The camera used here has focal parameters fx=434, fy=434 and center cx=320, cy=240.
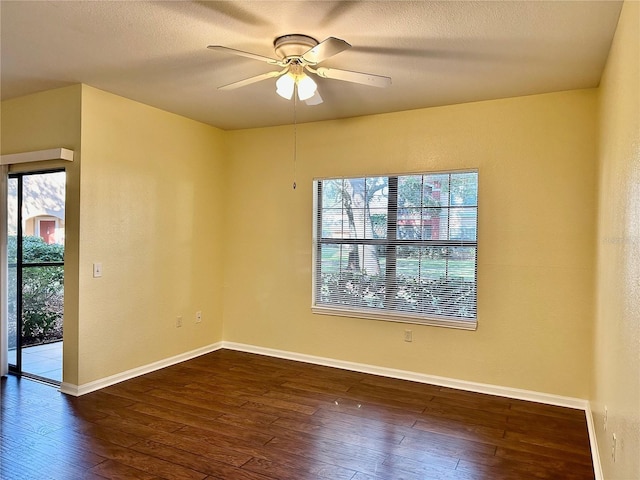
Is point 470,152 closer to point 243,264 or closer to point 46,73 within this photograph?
point 243,264

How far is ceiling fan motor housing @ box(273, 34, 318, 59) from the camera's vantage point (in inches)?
100.0

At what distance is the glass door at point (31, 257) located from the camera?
12.9 ft

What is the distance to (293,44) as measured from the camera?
2.56 m

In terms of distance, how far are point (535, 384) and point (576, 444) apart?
2.51 feet

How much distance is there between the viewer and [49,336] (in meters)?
4.37

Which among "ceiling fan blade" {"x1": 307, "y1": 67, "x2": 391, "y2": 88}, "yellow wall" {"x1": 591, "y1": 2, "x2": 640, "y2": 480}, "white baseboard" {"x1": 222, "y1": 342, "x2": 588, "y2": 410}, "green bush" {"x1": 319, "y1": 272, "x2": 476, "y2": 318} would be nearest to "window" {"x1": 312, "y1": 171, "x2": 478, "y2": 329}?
"green bush" {"x1": 319, "y1": 272, "x2": 476, "y2": 318}

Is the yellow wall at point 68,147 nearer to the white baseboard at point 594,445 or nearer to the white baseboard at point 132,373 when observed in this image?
the white baseboard at point 132,373

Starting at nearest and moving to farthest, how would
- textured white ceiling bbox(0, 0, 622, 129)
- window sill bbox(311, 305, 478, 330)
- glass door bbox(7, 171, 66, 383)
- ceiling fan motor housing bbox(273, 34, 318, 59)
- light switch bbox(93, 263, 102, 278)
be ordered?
textured white ceiling bbox(0, 0, 622, 129) → ceiling fan motor housing bbox(273, 34, 318, 59) → light switch bbox(93, 263, 102, 278) → window sill bbox(311, 305, 478, 330) → glass door bbox(7, 171, 66, 383)

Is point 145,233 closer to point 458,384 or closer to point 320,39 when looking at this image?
point 320,39

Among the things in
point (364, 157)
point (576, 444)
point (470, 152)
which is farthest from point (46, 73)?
point (576, 444)

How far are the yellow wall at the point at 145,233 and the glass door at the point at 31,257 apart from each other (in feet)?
1.66

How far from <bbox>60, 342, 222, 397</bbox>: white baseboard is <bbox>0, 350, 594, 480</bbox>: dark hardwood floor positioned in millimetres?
86

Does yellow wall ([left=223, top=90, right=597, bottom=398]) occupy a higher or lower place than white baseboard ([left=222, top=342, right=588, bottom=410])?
higher

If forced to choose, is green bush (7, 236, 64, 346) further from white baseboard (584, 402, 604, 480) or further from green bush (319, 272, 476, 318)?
white baseboard (584, 402, 604, 480)
